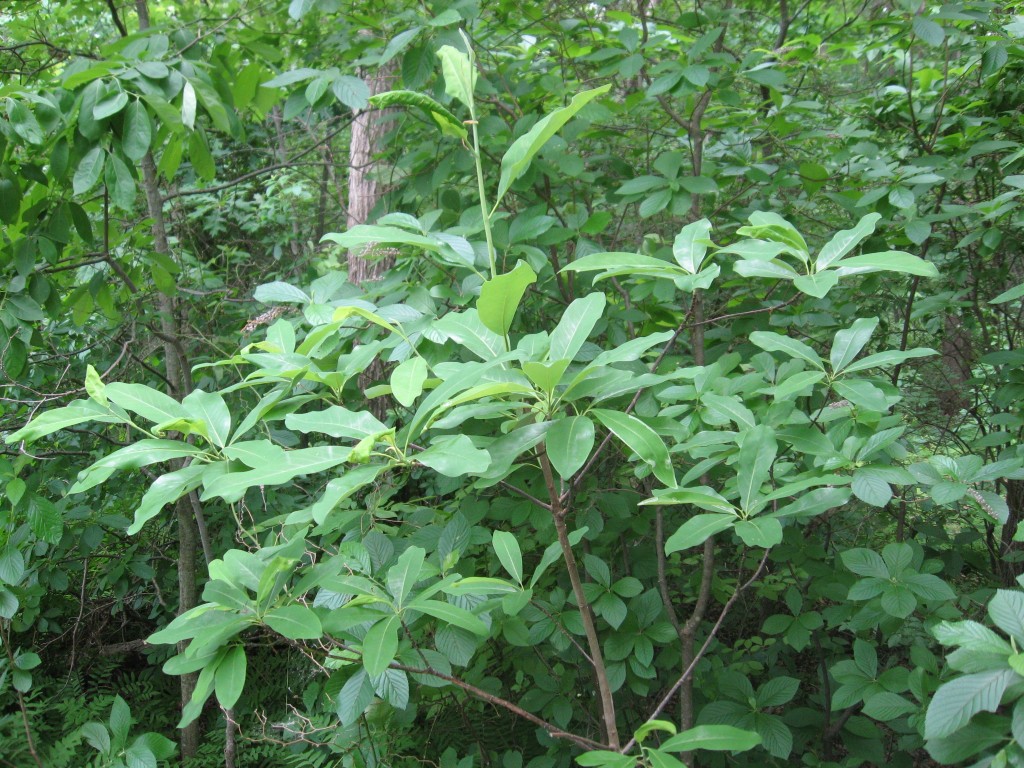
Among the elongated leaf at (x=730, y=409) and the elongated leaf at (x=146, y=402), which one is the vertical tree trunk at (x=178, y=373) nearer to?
the elongated leaf at (x=146, y=402)

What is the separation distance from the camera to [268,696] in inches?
130

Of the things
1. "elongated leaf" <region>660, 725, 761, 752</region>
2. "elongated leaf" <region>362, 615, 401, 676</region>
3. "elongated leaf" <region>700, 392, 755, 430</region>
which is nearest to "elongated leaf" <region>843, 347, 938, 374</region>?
"elongated leaf" <region>700, 392, 755, 430</region>

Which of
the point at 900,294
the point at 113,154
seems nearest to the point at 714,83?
the point at 900,294

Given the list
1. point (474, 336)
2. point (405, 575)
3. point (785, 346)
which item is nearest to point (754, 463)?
point (785, 346)

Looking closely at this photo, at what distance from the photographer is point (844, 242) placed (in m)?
1.16

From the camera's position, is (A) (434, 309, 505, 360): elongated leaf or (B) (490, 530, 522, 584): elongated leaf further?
(B) (490, 530, 522, 584): elongated leaf

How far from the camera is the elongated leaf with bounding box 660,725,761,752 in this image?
1.00 meters

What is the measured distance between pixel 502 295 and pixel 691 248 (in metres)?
0.42

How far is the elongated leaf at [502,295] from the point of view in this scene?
36.0 inches

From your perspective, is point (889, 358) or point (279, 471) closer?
point (279, 471)

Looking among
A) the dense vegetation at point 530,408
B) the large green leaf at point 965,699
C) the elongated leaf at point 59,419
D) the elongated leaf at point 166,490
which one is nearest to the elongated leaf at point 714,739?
the dense vegetation at point 530,408

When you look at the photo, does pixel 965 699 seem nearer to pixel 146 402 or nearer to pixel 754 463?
pixel 754 463

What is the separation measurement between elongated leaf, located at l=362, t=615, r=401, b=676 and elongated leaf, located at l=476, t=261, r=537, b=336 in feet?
1.63

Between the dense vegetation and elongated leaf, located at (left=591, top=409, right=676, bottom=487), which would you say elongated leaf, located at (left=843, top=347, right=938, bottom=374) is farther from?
elongated leaf, located at (left=591, top=409, right=676, bottom=487)
